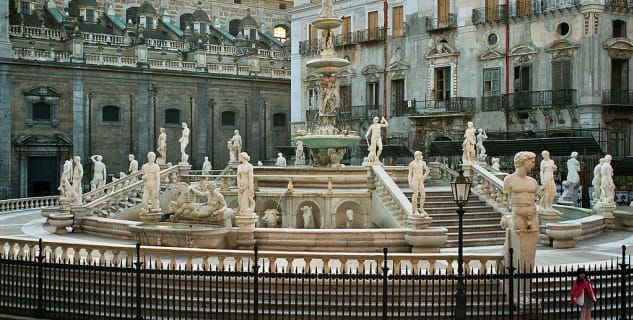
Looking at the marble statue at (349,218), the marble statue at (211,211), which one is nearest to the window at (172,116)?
the marble statue at (349,218)

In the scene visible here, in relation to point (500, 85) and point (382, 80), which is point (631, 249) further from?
point (382, 80)

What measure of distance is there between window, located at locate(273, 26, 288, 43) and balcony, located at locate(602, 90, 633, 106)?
32.3 metres

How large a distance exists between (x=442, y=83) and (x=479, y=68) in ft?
8.29

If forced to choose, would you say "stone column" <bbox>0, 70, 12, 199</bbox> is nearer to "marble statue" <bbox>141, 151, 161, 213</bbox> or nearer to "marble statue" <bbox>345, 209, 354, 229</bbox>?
"marble statue" <bbox>141, 151, 161, 213</bbox>

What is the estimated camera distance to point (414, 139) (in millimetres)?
39969

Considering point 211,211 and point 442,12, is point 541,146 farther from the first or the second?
point 211,211

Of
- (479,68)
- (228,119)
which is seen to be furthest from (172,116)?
(479,68)

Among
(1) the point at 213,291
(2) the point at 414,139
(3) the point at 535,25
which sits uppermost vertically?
(3) the point at 535,25

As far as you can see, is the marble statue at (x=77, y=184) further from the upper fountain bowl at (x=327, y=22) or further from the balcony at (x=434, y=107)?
the balcony at (x=434, y=107)

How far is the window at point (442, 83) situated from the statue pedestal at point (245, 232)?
24162 mm

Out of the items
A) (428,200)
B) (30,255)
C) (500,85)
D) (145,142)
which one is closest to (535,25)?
(500,85)

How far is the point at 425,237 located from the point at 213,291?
5.61 m

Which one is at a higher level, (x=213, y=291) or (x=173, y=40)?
(x=173, y=40)

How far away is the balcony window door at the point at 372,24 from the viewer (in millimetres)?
42219
